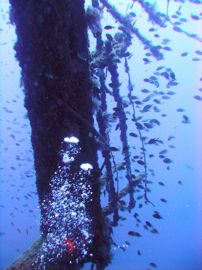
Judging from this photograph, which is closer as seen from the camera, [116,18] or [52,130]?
[52,130]

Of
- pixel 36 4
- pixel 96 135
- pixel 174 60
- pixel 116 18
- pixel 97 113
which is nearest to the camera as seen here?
pixel 36 4

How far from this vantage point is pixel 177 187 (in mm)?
66625

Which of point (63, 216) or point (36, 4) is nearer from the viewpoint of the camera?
point (36, 4)

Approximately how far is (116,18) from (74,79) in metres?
3.04

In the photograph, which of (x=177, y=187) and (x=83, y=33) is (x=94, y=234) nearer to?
(x=83, y=33)

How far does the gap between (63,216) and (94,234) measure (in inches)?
22.5

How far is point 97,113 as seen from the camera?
5.49 metres

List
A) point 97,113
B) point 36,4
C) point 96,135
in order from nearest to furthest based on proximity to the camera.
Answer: point 36,4, point 96,135, point 97,113

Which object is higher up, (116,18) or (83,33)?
(116,18)

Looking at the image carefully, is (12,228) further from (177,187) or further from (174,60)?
(174,60)

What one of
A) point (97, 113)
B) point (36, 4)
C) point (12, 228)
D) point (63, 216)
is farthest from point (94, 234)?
point (12, 228)

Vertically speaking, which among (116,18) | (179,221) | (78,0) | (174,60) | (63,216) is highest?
(174,60)

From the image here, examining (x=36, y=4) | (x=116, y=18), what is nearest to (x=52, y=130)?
(x=36, y=4)

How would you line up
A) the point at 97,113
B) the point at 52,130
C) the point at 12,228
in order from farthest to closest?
the point at 12,228
the point at 97,113
the point at 52,130
